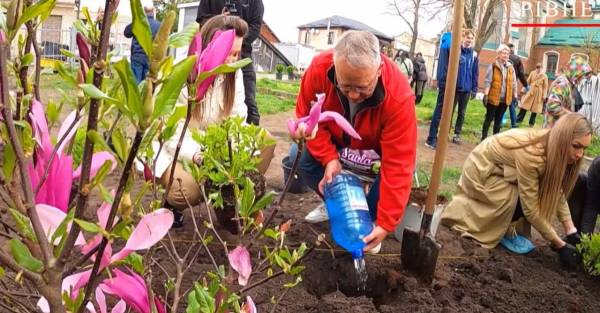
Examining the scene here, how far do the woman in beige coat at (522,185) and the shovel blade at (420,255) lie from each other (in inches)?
32.9

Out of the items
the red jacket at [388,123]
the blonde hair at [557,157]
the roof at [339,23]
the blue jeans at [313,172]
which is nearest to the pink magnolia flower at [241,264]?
the red jacket at [388,123]

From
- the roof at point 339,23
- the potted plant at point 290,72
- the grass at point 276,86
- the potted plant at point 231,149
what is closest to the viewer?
the potted plant at point 231,149

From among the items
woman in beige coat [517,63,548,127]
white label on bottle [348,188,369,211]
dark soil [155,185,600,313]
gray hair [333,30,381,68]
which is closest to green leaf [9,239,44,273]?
dark soil [155,185,600,313]

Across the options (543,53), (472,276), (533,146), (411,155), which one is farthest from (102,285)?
(543,53)

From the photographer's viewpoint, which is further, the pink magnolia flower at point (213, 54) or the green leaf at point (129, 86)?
the pink magnolia flower at point (213, 54)

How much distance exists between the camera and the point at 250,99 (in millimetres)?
4117

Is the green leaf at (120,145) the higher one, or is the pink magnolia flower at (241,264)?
the green leaf at (120,145)

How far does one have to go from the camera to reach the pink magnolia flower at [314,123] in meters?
0.90

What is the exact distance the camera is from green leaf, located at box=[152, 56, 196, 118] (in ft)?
1.82

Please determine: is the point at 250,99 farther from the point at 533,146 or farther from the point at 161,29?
the point at 161,29

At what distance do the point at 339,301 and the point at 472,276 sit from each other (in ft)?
3.14

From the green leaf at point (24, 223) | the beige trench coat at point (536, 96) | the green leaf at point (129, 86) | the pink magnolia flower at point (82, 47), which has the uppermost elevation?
the beige trench coat at point (536, 96)

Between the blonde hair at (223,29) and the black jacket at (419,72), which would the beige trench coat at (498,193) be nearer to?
the blonde hair at (223,29)

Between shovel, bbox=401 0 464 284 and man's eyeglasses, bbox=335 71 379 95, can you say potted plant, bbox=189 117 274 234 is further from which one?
shovel, bbox=401 0 464 284
